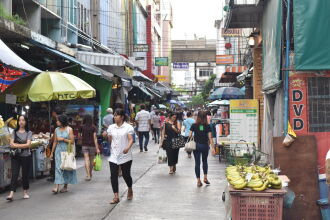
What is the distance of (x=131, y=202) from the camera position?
8.96 meters

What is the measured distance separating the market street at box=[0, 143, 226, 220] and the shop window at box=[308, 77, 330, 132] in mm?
2098

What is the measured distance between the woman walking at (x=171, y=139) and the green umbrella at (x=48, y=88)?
7.50 feet

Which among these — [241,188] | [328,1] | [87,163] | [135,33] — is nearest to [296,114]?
[328,1]

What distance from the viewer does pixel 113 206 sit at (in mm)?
8594

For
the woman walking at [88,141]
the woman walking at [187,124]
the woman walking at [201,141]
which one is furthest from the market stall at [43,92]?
the woman walking at [187,124]

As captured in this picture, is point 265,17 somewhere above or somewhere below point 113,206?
above

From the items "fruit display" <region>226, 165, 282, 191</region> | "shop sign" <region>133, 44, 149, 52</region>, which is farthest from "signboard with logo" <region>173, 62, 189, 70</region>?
"fruit display" <region>226, 165, 282, 191</region>

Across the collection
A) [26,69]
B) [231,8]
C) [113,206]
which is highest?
[231,8]

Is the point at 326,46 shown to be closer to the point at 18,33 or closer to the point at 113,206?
the point at 113,206

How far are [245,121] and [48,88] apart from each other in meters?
5.73

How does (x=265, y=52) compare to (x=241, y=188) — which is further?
(x=265, y=52)

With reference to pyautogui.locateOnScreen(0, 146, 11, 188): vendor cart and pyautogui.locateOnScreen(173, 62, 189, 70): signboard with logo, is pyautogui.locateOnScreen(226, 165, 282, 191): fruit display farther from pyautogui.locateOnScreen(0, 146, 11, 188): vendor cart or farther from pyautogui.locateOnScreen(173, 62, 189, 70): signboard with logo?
pyautogui.locateOnScreen(173, 62, 189, 70): signboard with logo

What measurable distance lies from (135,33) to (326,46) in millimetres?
34585

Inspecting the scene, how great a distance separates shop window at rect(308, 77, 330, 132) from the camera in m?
8.28
